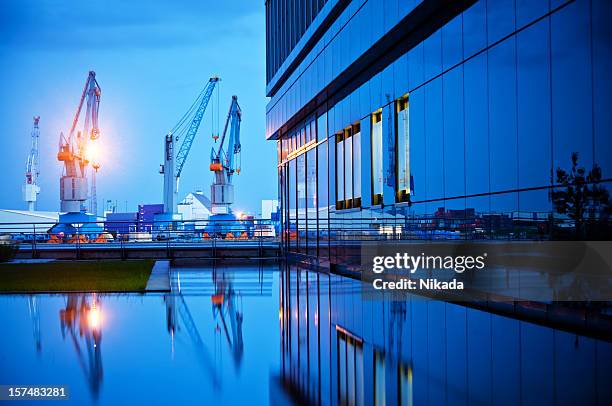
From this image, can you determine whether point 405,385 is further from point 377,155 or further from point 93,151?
point 93,151

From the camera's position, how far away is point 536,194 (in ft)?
34.3

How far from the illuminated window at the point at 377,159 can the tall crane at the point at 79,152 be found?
43.7 meters

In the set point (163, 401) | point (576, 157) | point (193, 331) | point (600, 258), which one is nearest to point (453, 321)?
point (600, 258)

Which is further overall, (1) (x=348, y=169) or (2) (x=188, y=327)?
(1) (x=348, y=169)

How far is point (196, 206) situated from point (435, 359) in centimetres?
10327

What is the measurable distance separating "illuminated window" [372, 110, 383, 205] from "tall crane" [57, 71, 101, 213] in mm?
43660

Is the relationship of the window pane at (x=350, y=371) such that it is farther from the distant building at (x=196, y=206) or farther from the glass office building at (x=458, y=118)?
the distant building at (x=196, y=206)

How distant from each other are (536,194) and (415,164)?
179 inches

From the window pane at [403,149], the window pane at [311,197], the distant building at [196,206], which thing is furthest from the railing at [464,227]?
the distant building at [196,206]

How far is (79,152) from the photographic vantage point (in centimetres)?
6128

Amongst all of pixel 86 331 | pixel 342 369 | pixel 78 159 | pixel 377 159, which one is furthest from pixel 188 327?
pixel 78 159

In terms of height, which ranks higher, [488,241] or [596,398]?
[488,241]

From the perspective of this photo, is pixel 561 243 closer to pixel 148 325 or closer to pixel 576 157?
pixel 576 157

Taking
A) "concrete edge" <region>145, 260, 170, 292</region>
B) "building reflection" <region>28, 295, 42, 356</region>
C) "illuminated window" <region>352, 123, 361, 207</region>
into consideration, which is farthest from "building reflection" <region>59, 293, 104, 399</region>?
"illuminated window" <region>352, 123, 361, 207</region>
